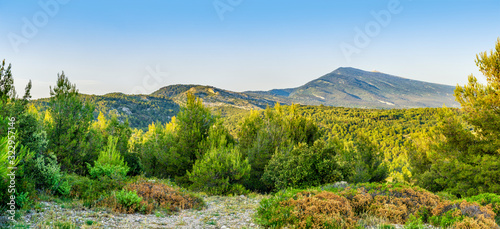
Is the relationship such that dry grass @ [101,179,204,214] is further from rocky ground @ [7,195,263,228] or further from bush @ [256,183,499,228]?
bush @ [256,183,499,228]

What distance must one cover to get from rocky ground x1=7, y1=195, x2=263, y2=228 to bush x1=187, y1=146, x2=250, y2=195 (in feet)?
16.1

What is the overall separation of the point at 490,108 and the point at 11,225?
22159 mm

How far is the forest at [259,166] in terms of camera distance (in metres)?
6.86

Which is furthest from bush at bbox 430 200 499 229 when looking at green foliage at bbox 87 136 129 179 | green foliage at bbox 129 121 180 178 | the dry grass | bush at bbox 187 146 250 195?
green foliage at bbox 129 121 180 178

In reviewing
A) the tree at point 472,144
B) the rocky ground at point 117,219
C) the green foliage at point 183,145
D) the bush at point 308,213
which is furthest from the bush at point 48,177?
the tree at point 472,144

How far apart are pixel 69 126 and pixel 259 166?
11.3m

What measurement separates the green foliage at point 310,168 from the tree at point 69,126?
10.2 m

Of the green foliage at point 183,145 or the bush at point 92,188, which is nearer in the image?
the bush at point 92,188

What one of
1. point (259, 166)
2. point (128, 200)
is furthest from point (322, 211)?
point (259, 166)

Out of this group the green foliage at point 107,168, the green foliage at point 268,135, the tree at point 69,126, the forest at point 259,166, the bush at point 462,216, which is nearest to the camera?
the bush at point 462,216

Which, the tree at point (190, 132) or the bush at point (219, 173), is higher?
the tree at point (190, 132)

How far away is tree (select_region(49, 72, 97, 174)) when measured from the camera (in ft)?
39.2

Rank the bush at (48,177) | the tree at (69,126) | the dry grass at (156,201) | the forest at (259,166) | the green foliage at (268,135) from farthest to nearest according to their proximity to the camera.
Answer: the green foliage at (268,135) → the tree at (69,126) → the bush at (48,177) → the dry grass at (156,201) → the forest at (259,166)

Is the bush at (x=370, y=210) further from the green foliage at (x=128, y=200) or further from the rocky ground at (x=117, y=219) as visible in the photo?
the green foliage at (x=128, y=200)
